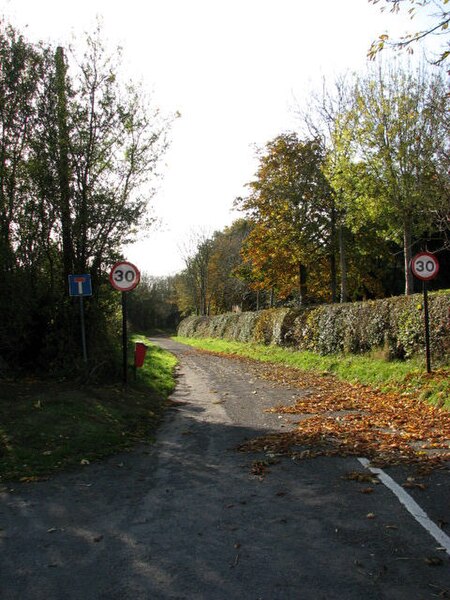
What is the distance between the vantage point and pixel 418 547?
12.6 ft

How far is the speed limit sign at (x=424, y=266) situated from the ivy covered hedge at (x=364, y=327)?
38.7 inches

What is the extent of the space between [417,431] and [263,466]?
2.88 m

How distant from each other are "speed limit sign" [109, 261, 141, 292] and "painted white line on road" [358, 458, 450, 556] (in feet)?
23.6

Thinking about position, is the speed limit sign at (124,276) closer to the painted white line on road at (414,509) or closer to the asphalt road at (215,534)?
the asphalt road at (215,534)

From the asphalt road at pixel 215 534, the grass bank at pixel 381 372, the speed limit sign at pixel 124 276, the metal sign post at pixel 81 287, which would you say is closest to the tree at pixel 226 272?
the grass bank at pixel 381 372

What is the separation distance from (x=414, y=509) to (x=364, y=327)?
12150 mm

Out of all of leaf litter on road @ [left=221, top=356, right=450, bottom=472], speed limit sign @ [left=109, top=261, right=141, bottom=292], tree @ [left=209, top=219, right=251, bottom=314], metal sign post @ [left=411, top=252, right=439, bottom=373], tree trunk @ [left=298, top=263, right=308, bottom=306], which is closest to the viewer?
leaf litter on road @ [left=221, top=356, right=450, bottom=472]

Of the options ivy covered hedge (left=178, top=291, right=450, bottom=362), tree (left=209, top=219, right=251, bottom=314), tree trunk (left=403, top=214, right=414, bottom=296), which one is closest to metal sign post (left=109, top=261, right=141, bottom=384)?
ivy covered hedge (left=178, top=291, right=450, bottom=362)

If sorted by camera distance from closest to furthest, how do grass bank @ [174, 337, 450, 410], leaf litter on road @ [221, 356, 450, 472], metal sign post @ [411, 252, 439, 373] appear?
leaf litter on road @ [221, 356, 450, 472] → grass bank @ [174, 337, 450, 410] → metal sign post @ [411, 252, 439, 373]

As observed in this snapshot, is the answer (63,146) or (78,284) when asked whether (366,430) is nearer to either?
(78,284)

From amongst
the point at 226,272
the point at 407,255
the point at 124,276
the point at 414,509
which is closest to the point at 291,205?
the point at 407,255

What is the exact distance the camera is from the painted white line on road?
397 cm

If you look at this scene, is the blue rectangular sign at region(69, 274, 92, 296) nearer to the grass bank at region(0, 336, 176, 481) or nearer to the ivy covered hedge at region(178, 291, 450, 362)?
the grass bank at region(0, 336, 176, 481)

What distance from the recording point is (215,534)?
4.23 m
